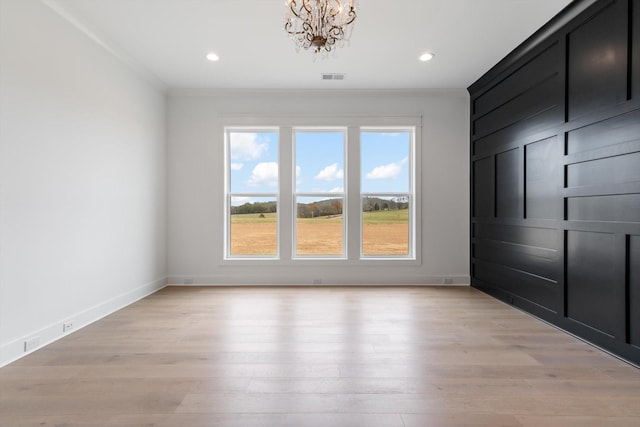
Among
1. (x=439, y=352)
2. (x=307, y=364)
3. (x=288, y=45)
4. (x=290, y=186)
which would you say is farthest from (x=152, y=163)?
(x=439, y=352)

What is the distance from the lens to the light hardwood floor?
1738mm

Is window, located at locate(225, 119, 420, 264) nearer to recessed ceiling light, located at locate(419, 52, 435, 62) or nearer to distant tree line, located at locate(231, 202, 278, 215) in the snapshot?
distant tree line, located at locate(231, 202, 278, 215)

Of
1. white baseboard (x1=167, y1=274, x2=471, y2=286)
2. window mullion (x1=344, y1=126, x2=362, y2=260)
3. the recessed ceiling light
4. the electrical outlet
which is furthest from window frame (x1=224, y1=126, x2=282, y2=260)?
the electrical outlet

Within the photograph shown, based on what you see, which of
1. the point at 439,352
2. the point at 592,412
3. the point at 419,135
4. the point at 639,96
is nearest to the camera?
the point at 592,412

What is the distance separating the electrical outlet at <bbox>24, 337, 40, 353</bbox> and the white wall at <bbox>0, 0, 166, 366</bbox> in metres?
0.04

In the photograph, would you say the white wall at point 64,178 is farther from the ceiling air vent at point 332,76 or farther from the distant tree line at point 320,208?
the ceiling air vent at point 332,76

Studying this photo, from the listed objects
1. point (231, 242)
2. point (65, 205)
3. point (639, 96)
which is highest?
point (639, 96)

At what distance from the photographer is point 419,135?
4.80 m

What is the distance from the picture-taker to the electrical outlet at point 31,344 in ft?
8.10

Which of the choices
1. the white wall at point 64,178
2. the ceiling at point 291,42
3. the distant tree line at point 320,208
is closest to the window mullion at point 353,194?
the distant tree line at point 320,208

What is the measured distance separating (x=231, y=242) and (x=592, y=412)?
4.27 metres

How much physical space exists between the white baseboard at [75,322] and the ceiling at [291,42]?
2.69m

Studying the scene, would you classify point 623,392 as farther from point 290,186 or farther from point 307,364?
point 290,186

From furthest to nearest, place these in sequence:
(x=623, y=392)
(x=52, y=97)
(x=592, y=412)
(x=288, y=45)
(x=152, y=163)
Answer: (x=152, y=163), (x=288, y=45), (x=52, y=97), (x=623, y=392), (x=592, y=412)
